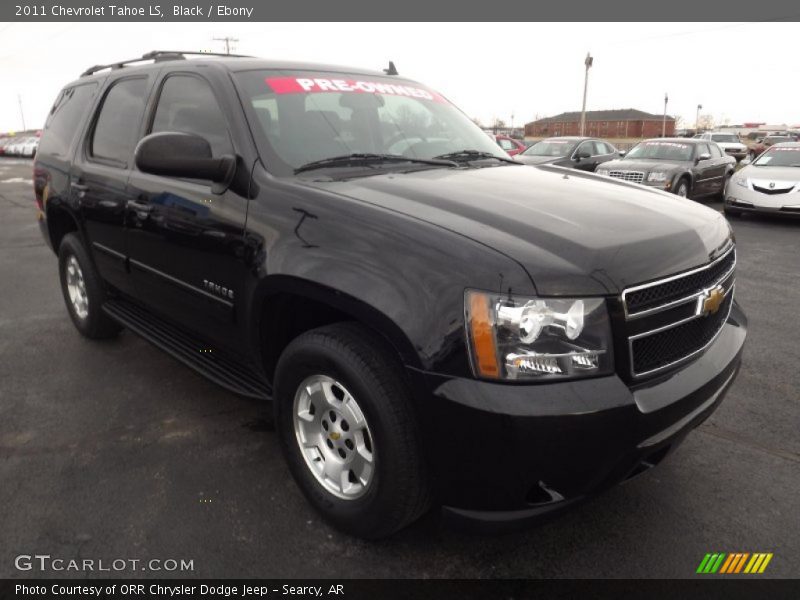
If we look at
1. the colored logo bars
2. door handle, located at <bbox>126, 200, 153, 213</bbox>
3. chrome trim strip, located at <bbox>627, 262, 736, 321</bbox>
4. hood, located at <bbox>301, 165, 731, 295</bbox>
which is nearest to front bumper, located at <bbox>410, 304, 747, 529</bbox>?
chrome trim strip, located at <bbox>627, 262, 736, 321</bbox>

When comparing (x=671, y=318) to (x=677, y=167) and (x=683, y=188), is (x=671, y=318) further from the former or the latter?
(x=683, y=188)

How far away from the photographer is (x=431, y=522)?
256 centimetres

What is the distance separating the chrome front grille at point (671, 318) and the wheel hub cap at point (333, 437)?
A: 0.98 m

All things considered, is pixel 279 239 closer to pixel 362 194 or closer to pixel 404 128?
pixel 362 194

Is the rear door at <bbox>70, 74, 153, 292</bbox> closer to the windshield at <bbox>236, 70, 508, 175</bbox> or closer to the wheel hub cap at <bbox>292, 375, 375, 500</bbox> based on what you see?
the windshield at <bbox>236, 70, 508, 175</bbox>

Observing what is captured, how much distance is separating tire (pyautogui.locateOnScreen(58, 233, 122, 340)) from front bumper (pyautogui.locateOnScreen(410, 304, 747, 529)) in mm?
3111

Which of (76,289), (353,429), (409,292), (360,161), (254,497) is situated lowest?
(254,497)

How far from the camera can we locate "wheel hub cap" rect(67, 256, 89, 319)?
14.7 ft

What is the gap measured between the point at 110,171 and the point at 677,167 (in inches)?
448

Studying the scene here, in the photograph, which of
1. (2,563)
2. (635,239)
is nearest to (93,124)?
(2,563)

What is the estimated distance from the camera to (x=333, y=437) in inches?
94.3

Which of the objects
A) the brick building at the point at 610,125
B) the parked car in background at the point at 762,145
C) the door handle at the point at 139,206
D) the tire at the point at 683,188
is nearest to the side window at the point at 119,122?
the door handle at the point at 139,206

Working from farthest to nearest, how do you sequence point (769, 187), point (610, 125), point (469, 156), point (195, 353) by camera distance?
point (610, 125) → point (769, 187) → point (469, 156) → point (195, 353)

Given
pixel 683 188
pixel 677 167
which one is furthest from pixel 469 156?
pixel 683 188
